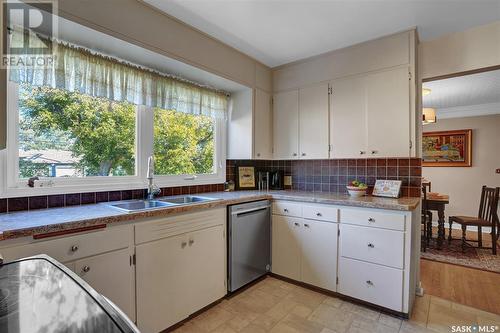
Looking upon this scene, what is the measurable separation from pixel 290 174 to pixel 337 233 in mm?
1177

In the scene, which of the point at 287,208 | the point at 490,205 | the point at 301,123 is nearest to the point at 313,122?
the point at 301,123

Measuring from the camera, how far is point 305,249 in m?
2.46

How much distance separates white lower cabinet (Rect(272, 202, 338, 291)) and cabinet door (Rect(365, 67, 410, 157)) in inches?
34.8

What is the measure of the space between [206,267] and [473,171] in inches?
210

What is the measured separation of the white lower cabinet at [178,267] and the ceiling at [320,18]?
5.20ft

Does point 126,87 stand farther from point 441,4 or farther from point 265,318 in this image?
point 441,4

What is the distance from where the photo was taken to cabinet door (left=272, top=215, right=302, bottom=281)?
8.25ft

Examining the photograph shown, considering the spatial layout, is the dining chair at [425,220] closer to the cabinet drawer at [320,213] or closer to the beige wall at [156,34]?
the cabinet drawer at [320,213]

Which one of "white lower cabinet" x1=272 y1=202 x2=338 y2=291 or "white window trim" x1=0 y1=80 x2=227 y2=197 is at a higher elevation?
"white window trim" x1=0 y1=80 x2=227 y2=197

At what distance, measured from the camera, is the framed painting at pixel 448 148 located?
480 cm

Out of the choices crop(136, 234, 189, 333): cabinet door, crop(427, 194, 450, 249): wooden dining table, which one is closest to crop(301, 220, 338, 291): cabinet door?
crop(136, 234, 189, 333): cabinet door

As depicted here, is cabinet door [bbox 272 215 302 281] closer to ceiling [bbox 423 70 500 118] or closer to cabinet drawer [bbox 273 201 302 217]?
cabinet drawer [bbox 273 201 302 217]

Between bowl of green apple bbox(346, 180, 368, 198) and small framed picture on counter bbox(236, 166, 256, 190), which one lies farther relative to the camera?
small framed picture on counter bbox(236, 166, 256, 190)

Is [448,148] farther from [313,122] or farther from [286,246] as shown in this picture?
[286,246]
